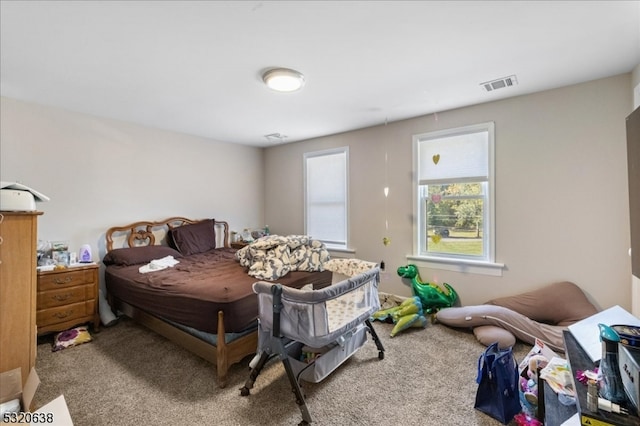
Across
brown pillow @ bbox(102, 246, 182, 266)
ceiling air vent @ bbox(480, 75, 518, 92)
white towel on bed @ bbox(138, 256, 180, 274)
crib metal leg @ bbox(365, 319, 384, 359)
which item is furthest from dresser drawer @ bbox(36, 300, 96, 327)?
ceiling air vent @ bbox(480, 75, 518, 92)

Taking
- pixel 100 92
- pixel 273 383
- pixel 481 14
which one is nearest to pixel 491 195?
pixel 481 14

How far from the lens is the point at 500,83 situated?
262 centimetres

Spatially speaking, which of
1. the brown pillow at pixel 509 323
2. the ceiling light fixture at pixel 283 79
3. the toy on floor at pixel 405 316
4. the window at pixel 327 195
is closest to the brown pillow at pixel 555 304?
the brown pillow at pixel 509 323

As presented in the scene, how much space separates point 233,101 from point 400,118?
2071mm

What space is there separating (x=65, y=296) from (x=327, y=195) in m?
3.37

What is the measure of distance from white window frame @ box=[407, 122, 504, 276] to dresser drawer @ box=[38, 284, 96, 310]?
12.1 ft

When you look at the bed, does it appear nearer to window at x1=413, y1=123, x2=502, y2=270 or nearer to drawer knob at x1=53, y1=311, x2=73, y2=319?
drawer knob at x1=53, y1=311, x2=73, y2=319

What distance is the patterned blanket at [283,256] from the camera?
2701 millimetres

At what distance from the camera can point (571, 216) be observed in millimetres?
2693

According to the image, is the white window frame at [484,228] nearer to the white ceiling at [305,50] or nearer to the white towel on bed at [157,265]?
the white ceiling at [305,50]

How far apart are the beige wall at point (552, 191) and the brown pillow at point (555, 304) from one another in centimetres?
12

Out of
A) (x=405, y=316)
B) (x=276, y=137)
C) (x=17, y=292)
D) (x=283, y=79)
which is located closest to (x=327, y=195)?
(x=276, y=137)

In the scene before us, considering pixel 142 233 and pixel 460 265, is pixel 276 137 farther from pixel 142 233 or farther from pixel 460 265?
pixel 460 265

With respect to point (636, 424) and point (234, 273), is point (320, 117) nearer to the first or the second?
point (234, 273)
